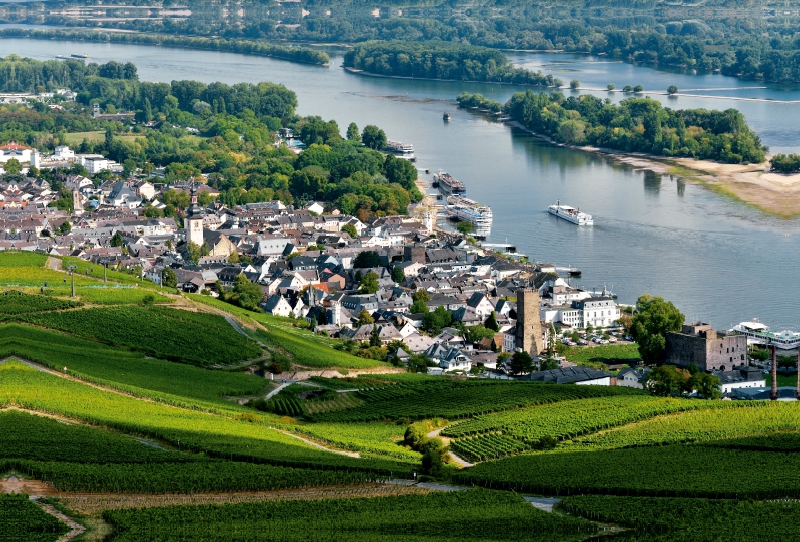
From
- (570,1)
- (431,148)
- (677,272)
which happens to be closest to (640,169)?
(431,148)

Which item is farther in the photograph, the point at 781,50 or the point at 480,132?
the point at 781,50

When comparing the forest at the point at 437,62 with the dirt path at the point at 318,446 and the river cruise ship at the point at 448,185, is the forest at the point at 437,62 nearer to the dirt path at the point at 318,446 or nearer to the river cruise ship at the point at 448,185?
the river cruise ship at the point at 448,185

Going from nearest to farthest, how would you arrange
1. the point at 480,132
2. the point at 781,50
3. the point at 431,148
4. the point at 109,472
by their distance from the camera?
the point at 109,472 → the point at 431,148 → the point at 480,132 → the point at 781,50

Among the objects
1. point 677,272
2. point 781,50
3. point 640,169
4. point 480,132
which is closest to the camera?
point 677,272

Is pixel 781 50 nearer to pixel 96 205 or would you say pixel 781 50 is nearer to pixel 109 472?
pixel 96 205

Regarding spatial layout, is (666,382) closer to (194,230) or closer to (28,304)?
(28,304)

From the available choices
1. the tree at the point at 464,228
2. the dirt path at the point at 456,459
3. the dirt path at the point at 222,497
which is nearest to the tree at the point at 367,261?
the tree at the point at 464,228

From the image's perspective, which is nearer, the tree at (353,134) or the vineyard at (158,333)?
the vineyard at (158,333)

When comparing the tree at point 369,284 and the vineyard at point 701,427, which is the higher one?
the vineyard at point 701,427
